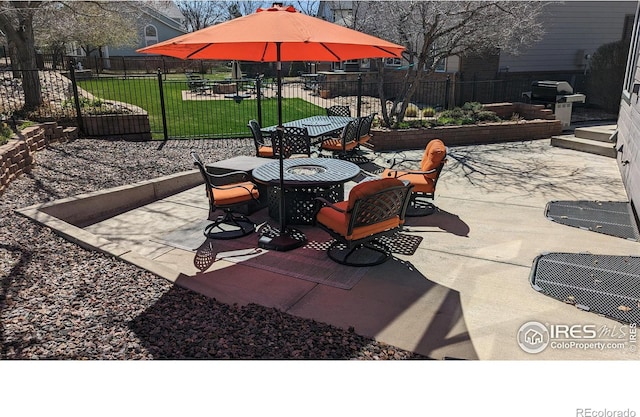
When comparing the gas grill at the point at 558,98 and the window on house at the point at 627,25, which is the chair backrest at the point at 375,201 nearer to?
the gas grill at the point at 558,98

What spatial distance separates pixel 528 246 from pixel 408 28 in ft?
24.6

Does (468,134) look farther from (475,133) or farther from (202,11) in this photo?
(202,11)

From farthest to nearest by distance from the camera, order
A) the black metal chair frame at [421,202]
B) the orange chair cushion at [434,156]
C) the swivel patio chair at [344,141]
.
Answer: the swivel patio chair at [344,141], the black metal chair frame at [421,202], the orange chair cushion at [434,156]

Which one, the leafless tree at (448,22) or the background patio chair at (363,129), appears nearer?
the background patio chair at (363,129)

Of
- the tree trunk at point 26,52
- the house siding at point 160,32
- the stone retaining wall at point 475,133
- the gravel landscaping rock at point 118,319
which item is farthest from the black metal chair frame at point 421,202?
the house siding at point 160,32

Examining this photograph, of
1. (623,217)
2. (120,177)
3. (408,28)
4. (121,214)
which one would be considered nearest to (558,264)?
(623,217)

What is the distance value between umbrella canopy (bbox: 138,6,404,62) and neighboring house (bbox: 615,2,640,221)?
446cm

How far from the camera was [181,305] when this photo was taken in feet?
13.0

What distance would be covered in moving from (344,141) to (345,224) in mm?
4265

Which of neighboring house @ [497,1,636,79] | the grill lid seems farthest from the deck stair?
neighboring house @ [497,1,636,79]

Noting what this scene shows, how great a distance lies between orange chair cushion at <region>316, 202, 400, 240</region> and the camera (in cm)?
474

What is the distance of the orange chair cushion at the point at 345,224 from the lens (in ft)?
15.5

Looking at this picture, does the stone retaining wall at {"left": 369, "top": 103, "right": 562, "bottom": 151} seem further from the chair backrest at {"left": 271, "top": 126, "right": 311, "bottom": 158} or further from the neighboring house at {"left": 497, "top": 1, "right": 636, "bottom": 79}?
the neighboring house at {"left": 497, "top": 1, "right": 636, "bottom": 79}

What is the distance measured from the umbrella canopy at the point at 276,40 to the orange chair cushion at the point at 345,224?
1768 mm
